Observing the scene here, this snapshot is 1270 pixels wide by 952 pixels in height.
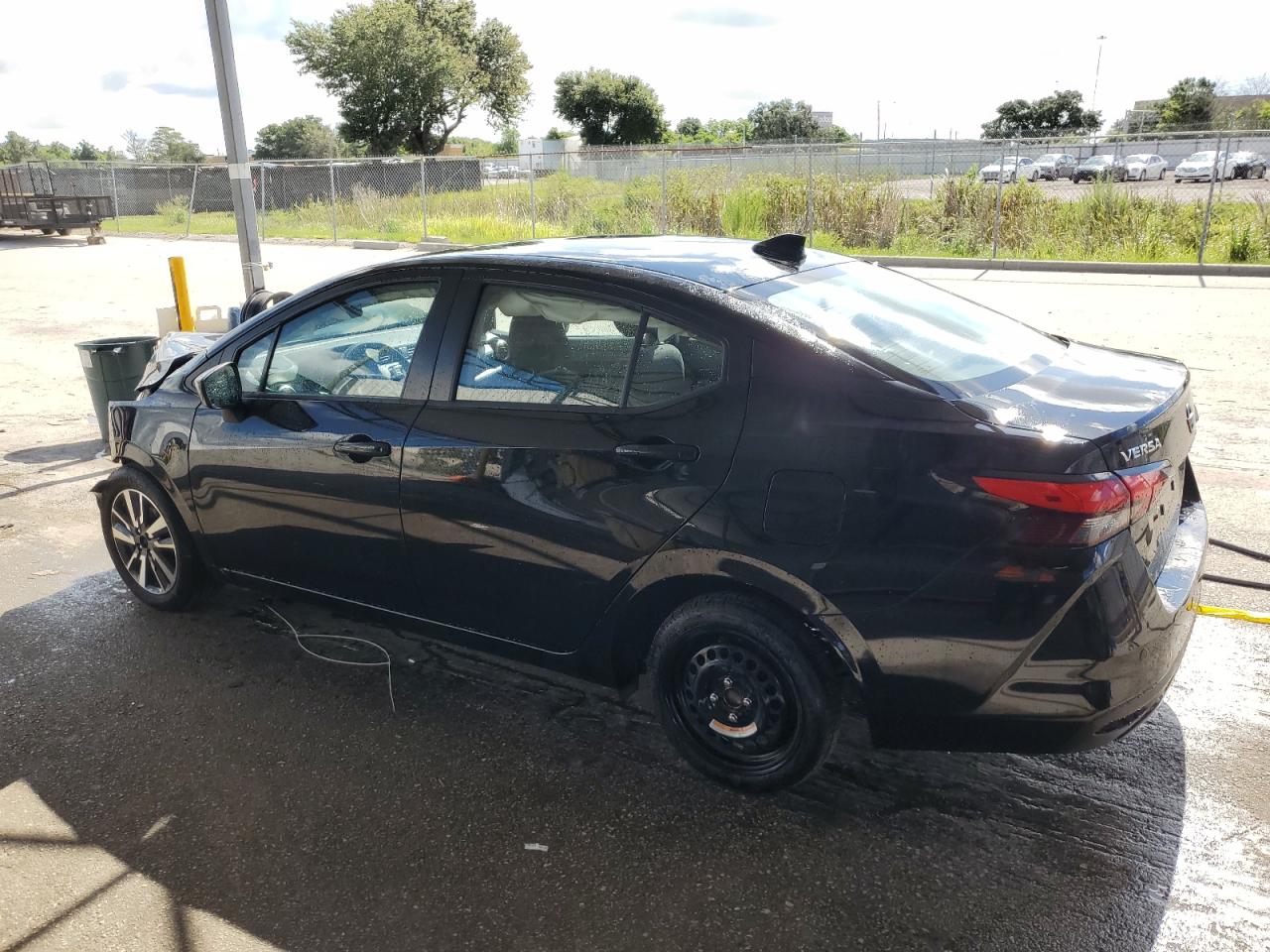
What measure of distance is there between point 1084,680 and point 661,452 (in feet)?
4.36

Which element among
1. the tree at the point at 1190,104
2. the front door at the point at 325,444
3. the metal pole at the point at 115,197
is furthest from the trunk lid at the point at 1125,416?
the tree at the point at 1190,104

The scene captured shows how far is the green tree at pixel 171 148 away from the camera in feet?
246

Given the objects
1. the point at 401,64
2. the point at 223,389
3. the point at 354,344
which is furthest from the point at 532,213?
the point at 401,64

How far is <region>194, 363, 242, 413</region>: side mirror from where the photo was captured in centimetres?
404

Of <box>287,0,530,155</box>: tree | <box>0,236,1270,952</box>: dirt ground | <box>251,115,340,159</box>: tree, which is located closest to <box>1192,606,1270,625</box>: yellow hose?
<box>0,236,1270,952</box>: dirt ground

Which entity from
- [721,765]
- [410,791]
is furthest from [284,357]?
[721,765]

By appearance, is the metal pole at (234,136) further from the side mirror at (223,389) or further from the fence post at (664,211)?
the fence post at (664,211)

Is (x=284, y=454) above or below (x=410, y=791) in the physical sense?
above

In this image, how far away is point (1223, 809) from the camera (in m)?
3.08

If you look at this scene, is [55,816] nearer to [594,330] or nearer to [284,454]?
[284,454]

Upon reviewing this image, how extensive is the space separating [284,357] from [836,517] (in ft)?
8.01

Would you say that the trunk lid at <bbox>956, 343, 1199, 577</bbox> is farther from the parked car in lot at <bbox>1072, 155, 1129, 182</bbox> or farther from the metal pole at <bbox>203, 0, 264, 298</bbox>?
the parked car in lot at <bbox>1072, 155, 1129, 182</bbox>

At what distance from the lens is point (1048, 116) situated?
7612 cm

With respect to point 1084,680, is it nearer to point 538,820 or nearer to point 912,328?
point 912,328
